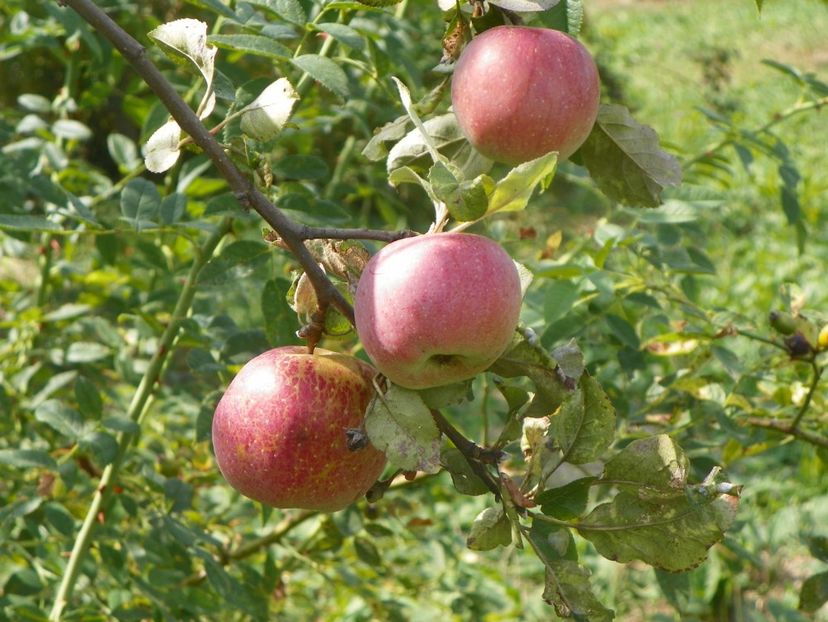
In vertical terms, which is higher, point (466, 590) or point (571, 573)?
point (571, 573)

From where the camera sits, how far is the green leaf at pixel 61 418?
135 cm

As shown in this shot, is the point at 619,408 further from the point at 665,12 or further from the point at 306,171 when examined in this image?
the point at 665,12

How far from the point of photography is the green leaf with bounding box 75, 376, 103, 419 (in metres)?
1.43

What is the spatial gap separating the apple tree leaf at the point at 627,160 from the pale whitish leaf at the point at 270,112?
0.84 ft

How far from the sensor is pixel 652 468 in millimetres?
769

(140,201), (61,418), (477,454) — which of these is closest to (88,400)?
(61,418)

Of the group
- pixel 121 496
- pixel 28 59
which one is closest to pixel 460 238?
pixel 121 496

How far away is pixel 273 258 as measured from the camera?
1.28 meters

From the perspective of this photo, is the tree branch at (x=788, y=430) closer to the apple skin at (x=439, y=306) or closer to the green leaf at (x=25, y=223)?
the apple skin at (x=439, y=306)

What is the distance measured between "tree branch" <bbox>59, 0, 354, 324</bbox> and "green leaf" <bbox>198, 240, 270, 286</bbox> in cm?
47

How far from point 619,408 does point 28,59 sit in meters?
3.48

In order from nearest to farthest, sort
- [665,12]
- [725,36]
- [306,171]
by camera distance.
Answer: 1. [306,171]
2. [725,36]
3. [665,12]

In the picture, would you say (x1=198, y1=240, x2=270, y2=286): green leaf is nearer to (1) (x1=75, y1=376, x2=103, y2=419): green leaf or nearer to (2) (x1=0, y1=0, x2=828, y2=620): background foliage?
(2) (x1=0, y1=0, x2=828, y2=620): background foliage

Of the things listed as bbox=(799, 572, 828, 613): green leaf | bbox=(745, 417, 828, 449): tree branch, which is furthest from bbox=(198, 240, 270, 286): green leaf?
bbox=(799, 572, 828, 613): green leaf
